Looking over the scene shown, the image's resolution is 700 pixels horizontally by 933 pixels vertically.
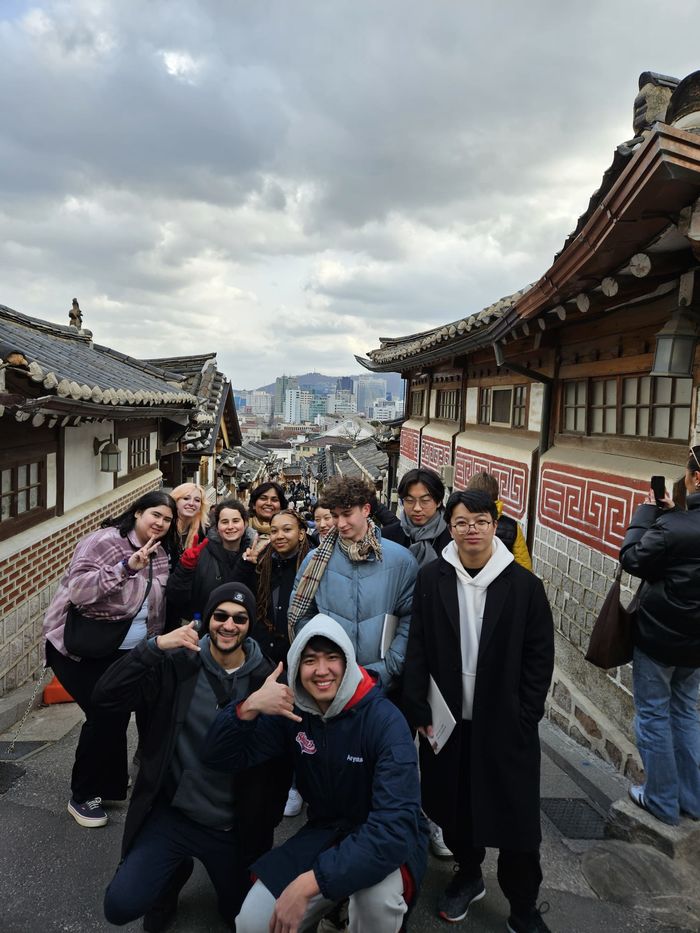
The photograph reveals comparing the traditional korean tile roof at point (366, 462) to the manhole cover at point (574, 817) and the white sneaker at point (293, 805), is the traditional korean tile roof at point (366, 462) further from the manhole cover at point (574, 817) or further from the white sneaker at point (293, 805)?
the white sneaker at point (293, 805)

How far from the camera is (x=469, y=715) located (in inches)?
112

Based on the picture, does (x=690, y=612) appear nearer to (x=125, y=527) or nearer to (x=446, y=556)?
(x=446, y=556)

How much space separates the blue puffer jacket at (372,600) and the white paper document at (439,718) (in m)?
0.31

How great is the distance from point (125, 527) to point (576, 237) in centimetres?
333

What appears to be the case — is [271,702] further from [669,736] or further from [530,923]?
[669,736]

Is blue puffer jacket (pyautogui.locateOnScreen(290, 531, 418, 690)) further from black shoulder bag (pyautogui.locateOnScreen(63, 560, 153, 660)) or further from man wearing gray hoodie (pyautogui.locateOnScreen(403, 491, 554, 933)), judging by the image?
black shoulder bag (pyautogui.locateOnScreen(63, 560, 153, 660))

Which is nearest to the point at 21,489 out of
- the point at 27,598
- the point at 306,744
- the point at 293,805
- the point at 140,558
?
the point at 27,598

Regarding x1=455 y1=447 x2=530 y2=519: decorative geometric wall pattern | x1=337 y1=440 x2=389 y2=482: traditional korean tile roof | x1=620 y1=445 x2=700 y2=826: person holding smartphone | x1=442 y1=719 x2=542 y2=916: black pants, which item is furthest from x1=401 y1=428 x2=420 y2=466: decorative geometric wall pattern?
x1=442 y1=719 x2=542 y2=916: black pants

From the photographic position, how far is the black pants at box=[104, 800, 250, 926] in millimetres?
2705

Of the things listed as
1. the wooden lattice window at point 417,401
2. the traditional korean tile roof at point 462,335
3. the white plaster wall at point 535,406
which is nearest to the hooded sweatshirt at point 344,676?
the traditional korean tile roof at point 462,335

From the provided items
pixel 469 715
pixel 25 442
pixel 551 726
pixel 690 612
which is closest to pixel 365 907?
pixel 469 715

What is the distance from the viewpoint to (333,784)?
2.63 meters

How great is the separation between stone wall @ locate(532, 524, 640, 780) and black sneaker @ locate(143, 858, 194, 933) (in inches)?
126

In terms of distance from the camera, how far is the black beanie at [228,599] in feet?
9.53
